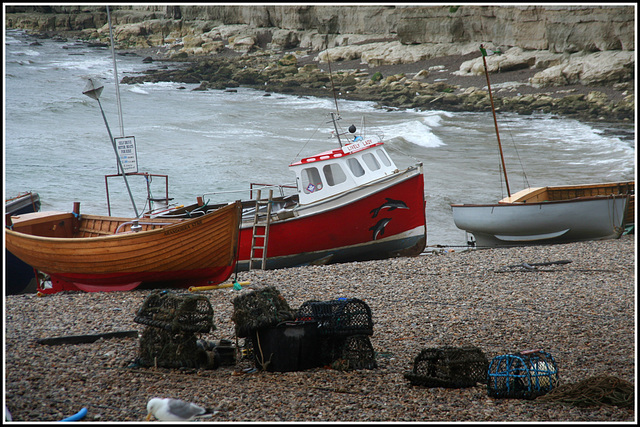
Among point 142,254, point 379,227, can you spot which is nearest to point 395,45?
point 379,227

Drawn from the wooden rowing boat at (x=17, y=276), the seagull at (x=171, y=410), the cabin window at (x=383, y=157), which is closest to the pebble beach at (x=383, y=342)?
the seagull at (x=171, y=410)

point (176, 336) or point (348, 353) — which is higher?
point (176, 336)

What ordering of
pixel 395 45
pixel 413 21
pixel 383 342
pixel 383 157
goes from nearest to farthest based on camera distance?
1. pixel 383 342
2. pixel 383 157
3. pixel 413 21
4. pixel 395 45

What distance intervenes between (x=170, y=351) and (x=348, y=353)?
1.66m

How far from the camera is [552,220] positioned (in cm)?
1369

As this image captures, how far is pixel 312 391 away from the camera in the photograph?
5.34 metres

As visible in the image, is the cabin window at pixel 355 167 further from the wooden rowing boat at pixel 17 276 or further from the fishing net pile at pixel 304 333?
the fishing net pile at pixel 304 333

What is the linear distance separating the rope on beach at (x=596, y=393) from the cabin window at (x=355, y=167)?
751cm

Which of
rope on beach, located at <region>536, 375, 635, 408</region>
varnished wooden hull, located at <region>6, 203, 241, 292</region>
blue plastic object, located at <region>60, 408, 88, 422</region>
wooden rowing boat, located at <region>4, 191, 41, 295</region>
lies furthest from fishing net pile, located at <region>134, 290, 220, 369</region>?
wooden rowing boat, located at <region>4, 191, 41, 295</region>

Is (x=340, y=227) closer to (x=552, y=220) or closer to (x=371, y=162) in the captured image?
(x=371, y=162)

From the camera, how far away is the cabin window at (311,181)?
40.2ft

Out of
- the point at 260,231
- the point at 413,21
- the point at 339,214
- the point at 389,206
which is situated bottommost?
the point at 260,231

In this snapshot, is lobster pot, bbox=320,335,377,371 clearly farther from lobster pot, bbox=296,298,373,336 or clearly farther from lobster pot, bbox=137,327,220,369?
lobster pot, bbox=137,327,220,369

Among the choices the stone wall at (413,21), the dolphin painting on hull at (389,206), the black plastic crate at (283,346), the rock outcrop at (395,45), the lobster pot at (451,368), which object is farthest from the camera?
the stone wall at (413,21)
